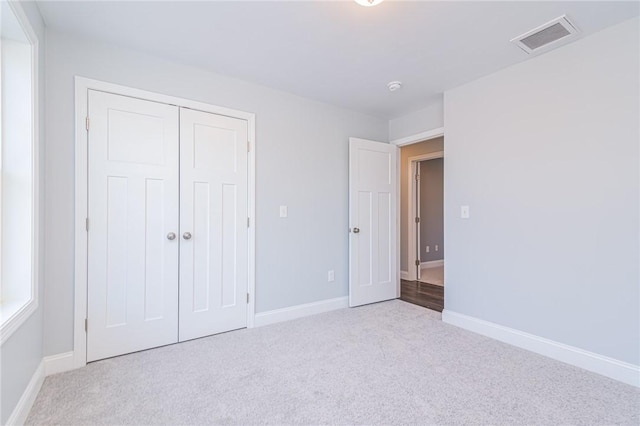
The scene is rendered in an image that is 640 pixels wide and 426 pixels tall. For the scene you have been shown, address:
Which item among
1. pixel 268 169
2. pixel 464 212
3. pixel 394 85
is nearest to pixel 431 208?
pixel 464 212

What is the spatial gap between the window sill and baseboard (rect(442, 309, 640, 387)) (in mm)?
3243

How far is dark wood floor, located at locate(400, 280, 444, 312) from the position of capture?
3.62m

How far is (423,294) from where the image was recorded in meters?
4.09

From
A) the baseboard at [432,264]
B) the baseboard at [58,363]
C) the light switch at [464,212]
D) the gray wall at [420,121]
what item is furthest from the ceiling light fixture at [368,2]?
the baseboard at [432,264]

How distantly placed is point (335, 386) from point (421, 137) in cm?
284

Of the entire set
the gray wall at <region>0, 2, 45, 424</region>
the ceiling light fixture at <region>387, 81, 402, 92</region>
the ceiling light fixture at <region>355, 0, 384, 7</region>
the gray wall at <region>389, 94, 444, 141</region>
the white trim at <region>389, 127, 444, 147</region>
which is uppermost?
the ceiling light fixture at <region>387, 81, 402, 92</region>

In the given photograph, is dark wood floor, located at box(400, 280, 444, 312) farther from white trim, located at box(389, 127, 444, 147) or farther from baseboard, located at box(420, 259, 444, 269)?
white trim, located at box(389, 127, 444, 147)

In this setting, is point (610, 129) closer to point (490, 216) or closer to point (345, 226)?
point (490, 216)

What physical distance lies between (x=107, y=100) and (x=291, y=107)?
160 cm

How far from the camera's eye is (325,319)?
3066mm

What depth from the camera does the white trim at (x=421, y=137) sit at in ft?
10.9

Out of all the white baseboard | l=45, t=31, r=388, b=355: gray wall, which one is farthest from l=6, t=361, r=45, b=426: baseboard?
the white baseboard

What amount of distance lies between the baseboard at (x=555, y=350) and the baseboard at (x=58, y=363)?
318 cm

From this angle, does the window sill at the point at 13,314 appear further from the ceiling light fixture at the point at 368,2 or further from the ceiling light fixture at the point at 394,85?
the ceiling light fixture at the point at 394,85
